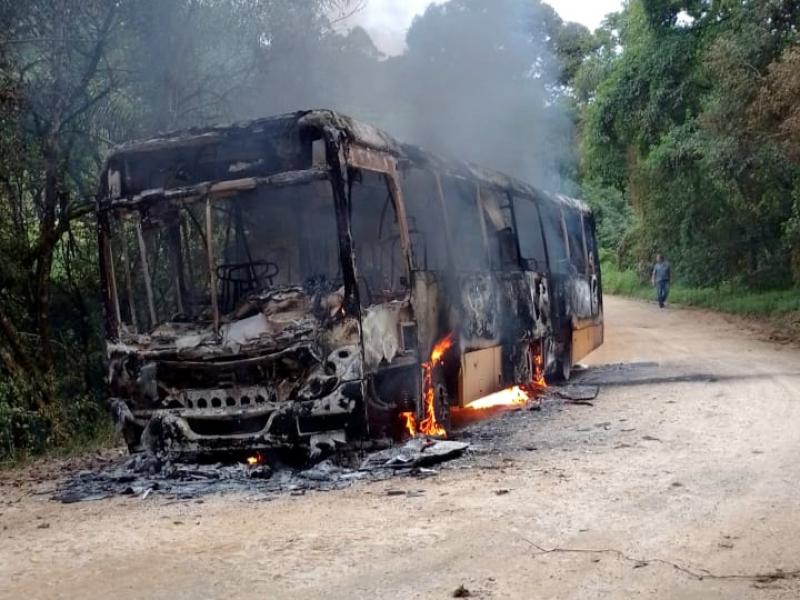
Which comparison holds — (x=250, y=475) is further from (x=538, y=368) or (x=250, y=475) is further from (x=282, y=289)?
(x=538, y=368)

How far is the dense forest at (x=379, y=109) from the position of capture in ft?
36.2

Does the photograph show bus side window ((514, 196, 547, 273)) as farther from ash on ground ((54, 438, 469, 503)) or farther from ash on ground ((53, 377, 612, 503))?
ash on ground ((54, 438, 469, 503))

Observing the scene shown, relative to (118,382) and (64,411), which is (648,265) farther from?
(118,382)

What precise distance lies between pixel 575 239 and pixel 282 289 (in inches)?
318

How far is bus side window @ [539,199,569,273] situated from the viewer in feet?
41.8

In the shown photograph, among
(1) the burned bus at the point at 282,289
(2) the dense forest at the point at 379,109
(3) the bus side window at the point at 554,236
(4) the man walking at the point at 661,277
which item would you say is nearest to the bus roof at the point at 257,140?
(1) the burned bus at the point at 282,289

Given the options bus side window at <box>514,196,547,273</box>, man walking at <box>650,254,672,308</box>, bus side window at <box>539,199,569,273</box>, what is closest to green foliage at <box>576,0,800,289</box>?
man walking at <box>650,254,672,308</box>

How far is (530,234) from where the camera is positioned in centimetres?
1188

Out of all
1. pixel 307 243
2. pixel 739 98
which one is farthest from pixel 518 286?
pixel 739 98

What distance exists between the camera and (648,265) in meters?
32.8

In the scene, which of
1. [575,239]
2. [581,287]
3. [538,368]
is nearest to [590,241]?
[575,239]

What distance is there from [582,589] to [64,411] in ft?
27.9

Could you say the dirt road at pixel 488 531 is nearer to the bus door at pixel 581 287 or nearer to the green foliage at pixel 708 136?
the bus door at pixel 581 287

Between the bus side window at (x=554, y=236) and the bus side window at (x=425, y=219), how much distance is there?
3.97 m
